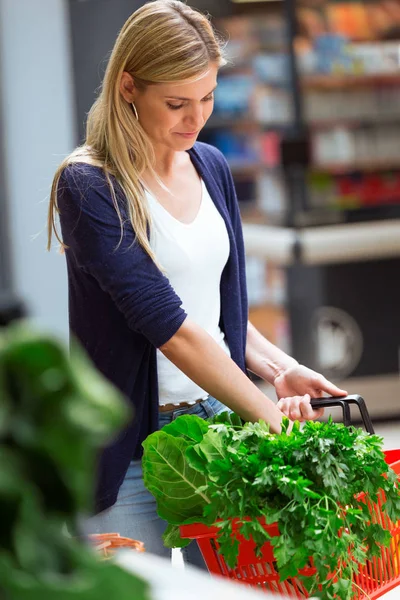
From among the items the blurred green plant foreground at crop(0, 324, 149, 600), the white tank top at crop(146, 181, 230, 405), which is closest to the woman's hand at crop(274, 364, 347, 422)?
the white tank top at crop(146, 181, 230, 405)

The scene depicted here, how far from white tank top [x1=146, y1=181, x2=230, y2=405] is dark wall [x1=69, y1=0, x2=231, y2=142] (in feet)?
13.7

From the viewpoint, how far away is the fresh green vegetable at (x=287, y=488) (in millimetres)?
1328

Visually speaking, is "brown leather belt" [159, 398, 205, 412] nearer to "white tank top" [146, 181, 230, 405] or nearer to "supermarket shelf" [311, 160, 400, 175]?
"white tank top" [146, 181, 230, 405]

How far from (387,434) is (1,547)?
5.18m

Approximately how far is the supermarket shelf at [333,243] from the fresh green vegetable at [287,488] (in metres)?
4.28

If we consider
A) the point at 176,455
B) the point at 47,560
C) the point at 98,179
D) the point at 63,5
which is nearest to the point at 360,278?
the point at 63,5

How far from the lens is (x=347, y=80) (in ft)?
19.8

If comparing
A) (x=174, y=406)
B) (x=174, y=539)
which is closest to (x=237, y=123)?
(x=174, y=406)

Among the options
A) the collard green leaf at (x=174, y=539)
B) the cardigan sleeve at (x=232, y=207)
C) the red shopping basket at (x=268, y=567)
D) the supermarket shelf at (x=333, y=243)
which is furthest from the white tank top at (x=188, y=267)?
the supermarket shelf at (x=333, y=243)

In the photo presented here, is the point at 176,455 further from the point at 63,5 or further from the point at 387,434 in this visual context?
the point at 63,5

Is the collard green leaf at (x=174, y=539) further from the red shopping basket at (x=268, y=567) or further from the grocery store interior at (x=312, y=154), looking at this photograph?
the grocery store interior at (x=312, y=154)

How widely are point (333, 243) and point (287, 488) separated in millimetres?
4486

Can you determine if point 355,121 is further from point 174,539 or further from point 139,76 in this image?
point 174,539

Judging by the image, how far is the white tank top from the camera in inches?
75.8
